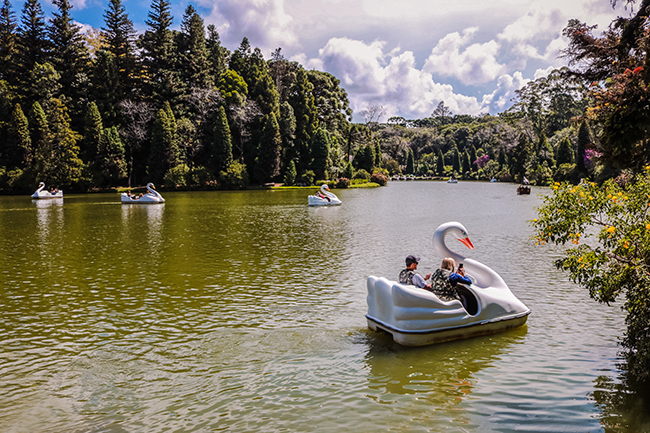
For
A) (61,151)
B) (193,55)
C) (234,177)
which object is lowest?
(234,177)

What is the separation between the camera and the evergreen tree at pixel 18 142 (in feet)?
189

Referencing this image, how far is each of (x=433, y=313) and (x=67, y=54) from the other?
71.5 metres

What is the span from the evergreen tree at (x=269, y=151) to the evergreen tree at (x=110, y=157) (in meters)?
18.0

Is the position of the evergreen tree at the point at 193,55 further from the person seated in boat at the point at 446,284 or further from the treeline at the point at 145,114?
the person seated in boat at the point at 446,284

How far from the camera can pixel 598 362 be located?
7520 mm

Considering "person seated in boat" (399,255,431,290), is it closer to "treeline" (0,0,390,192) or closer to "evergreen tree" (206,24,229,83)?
"treeline" (0,0,390,192)

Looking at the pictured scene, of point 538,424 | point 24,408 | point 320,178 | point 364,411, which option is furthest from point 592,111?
point 320,178

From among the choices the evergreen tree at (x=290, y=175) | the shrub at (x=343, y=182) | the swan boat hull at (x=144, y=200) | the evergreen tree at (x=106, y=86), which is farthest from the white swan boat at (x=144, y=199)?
the shrub at (x=343, y=182)

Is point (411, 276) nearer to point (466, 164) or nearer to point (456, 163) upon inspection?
point (466, 164)

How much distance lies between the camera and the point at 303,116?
73.6m

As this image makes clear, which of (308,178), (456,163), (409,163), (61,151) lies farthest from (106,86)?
(456,163)

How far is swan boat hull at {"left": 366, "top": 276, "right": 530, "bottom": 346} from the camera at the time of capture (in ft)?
25.7

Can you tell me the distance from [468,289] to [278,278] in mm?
6140

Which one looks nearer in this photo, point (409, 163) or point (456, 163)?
point (456, 163)
